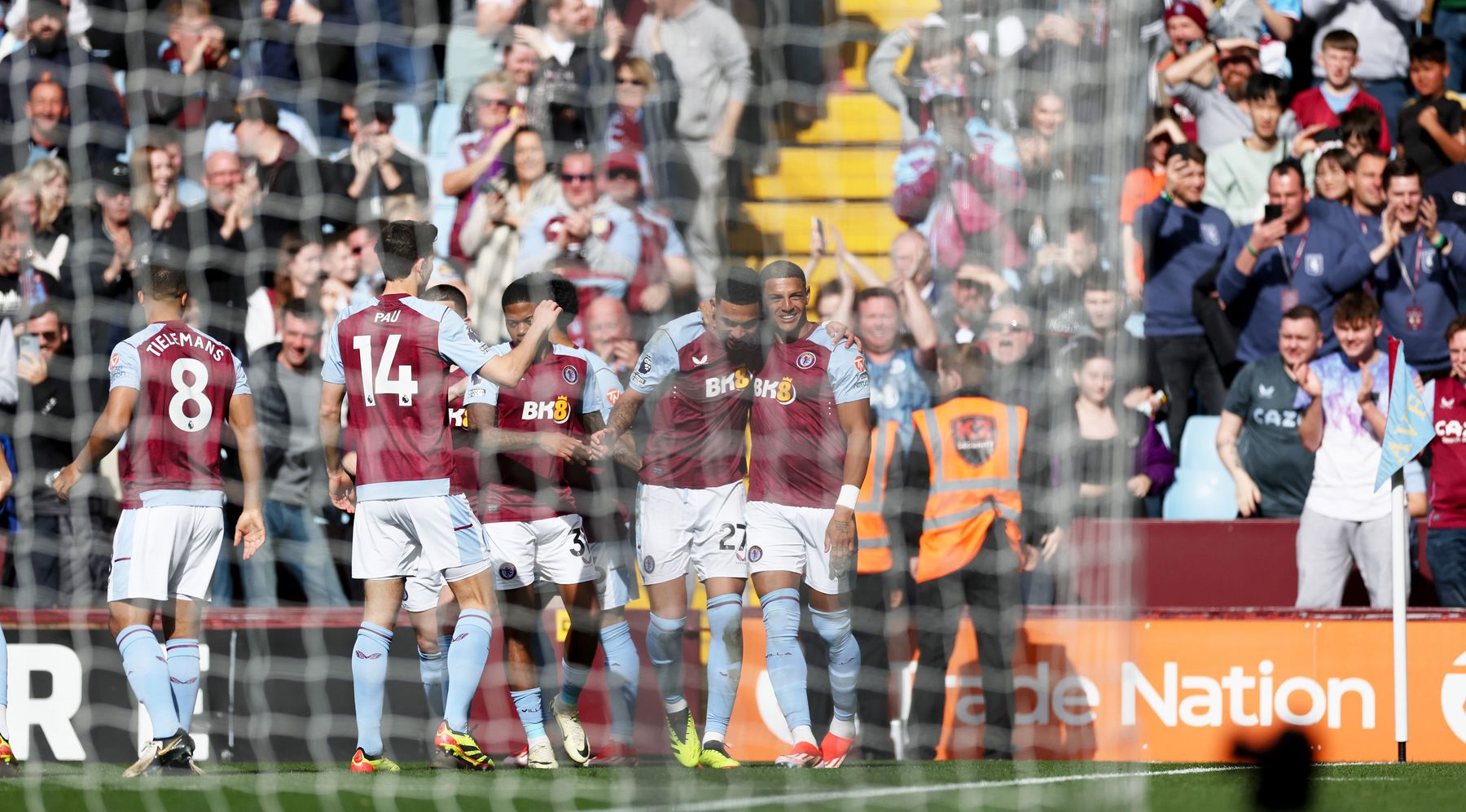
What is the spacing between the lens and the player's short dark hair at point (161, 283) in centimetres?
618

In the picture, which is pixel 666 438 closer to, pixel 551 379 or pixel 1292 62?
pixel 551 379

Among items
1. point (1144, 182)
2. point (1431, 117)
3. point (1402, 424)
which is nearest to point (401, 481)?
point (1402, 424)

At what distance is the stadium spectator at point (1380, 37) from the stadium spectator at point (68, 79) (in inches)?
241

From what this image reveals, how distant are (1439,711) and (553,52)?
481 centimetres

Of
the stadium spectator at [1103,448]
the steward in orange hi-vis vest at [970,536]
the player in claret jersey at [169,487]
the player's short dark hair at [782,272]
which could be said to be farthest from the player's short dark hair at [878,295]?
the player in claret jersey at [169,487]

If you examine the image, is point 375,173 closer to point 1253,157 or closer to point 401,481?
point 401,481

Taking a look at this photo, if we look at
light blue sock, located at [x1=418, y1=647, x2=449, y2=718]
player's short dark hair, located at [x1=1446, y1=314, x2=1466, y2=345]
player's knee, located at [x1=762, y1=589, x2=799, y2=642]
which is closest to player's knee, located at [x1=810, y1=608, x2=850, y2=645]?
player's knee, located at [x1=762, y1=589, x2=799, y2=642]

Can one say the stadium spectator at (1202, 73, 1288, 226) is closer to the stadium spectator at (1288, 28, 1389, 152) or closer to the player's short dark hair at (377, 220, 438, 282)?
the stadium spectator at (1288, 28, 1389, 152)

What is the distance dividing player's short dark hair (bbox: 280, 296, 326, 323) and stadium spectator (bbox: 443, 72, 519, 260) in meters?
0.69

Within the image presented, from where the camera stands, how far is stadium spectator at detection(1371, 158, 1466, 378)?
28.6ft

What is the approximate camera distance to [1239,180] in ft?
30.0

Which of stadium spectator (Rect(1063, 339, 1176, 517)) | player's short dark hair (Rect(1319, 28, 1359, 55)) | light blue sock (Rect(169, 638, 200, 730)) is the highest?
player's short dark hair (Rect(1319, 28, 1359, 55))

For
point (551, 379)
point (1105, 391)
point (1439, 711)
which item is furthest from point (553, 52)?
point (1439, 711)

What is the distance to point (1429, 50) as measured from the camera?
9195 millimetres
